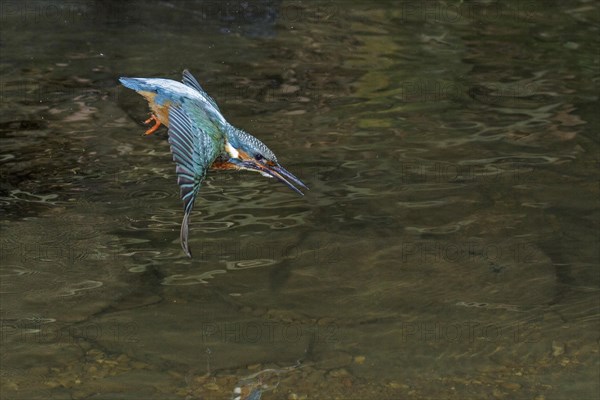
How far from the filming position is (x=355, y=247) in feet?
19.6

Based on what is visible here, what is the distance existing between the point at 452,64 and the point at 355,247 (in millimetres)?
3242

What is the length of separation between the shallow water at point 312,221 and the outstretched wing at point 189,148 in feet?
Result: 3.33

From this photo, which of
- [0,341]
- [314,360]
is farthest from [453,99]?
[0,341]

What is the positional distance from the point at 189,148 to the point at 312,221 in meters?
2.02

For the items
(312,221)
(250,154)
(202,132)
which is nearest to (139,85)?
(202,132)

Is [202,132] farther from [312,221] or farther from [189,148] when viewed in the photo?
[312,221]

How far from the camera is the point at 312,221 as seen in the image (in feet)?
20.3

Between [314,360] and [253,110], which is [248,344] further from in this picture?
[253,110]

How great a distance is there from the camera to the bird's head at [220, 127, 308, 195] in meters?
4.57

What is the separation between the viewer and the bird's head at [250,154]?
4574 mm

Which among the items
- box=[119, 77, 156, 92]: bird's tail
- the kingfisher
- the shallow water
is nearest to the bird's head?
the kingfisher

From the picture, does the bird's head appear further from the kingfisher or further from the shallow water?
the shallow water

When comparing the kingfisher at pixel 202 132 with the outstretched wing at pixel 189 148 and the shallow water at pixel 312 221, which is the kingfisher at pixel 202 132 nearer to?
the outstretched wing at pixel 189 148

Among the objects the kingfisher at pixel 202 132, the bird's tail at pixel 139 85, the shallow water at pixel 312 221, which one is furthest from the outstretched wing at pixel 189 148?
the shallow water at pixel 312 221
